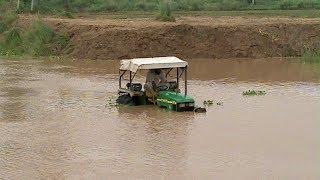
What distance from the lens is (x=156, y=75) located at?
18.1m

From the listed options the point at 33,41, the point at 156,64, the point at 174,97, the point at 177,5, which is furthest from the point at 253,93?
the point at 177,5

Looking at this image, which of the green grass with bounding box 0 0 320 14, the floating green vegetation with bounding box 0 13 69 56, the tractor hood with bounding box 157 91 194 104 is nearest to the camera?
the tractor hood with bounding box 157 91 194 104

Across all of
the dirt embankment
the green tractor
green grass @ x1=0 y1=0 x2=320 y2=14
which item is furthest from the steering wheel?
green grass @ x1=0 y1=0 x2=320 y2=14

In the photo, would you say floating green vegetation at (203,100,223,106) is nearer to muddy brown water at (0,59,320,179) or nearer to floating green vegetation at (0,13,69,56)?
muddy brown water at (0,59,320,179)

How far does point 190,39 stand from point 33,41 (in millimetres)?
7403

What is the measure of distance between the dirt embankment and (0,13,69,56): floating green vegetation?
57 centimetres

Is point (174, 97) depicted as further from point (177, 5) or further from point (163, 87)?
point (177, 5)

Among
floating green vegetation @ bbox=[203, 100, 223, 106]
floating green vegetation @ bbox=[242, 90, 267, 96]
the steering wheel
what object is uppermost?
the steering wheel

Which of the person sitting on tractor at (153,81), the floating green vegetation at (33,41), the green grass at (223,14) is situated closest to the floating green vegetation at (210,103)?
the person sitting on tractor at (153,81)

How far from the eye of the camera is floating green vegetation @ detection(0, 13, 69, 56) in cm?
3100

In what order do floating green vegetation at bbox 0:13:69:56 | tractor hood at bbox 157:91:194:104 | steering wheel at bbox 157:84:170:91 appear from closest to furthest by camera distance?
tractor hood at bbox 157:91:194:104
steering wheel at bbox 157:84:170:91
floating green vegetation at bbox 0:13:69:56

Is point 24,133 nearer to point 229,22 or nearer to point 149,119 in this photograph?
point 149,119

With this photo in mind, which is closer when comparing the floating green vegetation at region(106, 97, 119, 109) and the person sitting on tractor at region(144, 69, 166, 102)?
the person sitting on tractor at region(144, 69, 166, 102)

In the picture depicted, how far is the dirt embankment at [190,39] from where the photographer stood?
1175 inches
